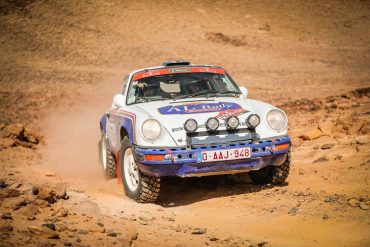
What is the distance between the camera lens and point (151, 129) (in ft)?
19.9

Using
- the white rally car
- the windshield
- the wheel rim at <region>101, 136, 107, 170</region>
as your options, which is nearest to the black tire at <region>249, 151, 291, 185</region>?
the white rally car

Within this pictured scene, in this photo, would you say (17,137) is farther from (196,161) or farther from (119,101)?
(196,161)

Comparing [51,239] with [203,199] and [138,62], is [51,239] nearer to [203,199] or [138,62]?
[203,199]

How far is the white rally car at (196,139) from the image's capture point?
6.01 metres

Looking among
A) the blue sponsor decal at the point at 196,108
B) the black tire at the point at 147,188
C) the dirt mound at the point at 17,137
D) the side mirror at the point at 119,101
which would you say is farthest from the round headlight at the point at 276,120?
the dirt mound at the point at 17,137

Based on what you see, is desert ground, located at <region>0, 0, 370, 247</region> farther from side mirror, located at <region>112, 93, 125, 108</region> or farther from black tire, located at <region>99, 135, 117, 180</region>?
side mirror, located at <region>112, 93, 125, 108</region>

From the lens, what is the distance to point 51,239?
4.36 m

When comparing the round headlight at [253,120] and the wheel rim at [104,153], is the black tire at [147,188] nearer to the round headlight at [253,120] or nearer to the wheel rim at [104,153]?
the round headlight at [253,120]

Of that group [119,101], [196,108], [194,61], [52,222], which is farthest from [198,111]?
[194,61]

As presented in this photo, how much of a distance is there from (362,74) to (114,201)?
21399 mm

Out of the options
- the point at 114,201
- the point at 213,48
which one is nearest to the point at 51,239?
the point at 114,201

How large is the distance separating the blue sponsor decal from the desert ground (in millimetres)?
1105

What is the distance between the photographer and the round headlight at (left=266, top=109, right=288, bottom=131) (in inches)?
252

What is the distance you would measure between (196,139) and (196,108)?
1.72 feet
